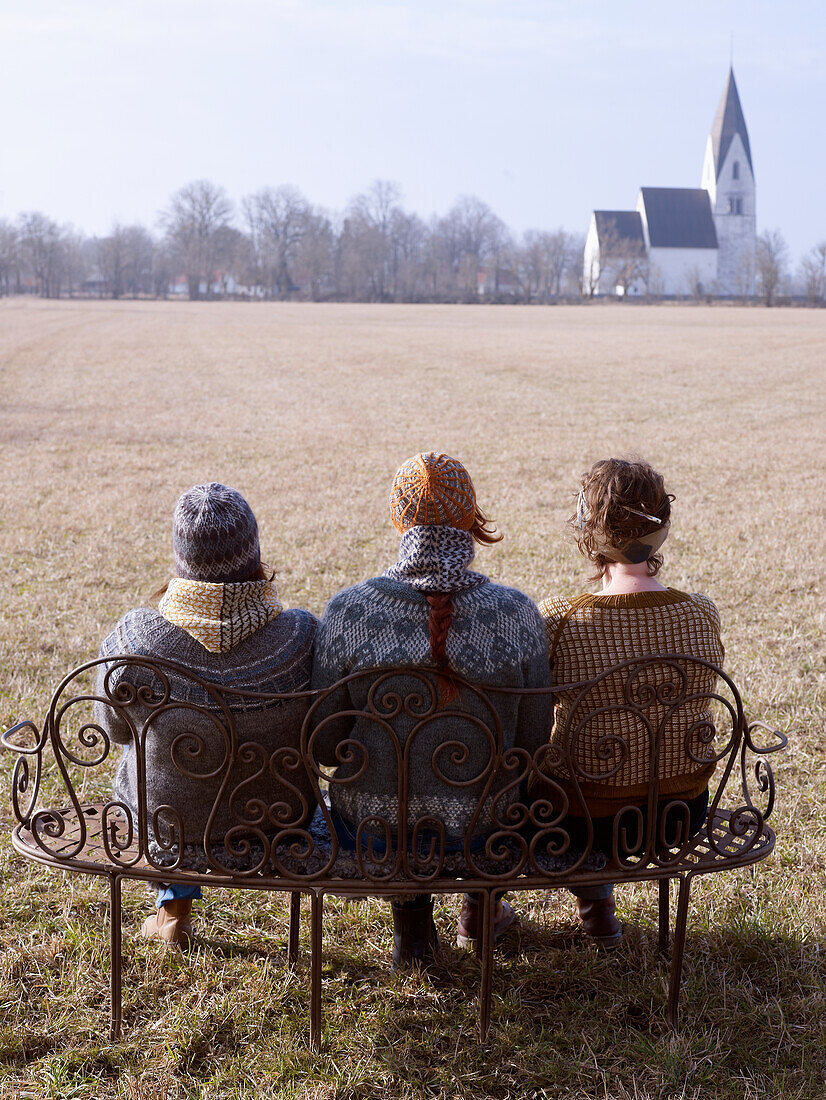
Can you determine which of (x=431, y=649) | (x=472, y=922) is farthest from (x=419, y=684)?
(x=472, y=922)

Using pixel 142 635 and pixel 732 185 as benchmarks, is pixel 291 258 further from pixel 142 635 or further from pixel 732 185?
pixel 142 635

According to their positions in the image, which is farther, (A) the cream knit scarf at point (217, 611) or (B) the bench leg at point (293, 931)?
(B) the bench leg at point (293, 931)

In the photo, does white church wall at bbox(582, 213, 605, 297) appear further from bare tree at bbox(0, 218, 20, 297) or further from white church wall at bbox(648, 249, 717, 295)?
bare tree at bbox(0, 218, 20, 297)

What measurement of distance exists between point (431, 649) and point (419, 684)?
0.41 feet

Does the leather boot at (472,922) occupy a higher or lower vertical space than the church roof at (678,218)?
lower

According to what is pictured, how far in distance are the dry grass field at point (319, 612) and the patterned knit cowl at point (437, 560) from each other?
51.1 inches

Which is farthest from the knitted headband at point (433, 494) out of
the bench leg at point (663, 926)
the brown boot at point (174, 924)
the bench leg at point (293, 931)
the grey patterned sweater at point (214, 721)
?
the brown boot at point (174, 924)

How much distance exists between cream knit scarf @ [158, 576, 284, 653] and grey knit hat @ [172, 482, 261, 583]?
4 cm

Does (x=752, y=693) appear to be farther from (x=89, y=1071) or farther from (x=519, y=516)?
(x=519, y=516)

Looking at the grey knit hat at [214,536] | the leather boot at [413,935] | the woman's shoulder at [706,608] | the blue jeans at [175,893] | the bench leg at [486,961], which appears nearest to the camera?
the grey knit hat at [214,536]

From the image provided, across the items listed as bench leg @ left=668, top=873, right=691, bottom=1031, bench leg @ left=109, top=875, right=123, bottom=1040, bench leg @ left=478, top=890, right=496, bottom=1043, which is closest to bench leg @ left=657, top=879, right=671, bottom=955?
bench leg @ left=668, top=873, right=691, bottom=1031

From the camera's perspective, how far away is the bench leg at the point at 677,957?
2.75m

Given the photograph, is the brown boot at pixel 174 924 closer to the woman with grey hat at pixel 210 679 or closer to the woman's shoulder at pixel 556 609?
the woman with grey hat at pixel 210 679

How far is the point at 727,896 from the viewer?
3.49m
